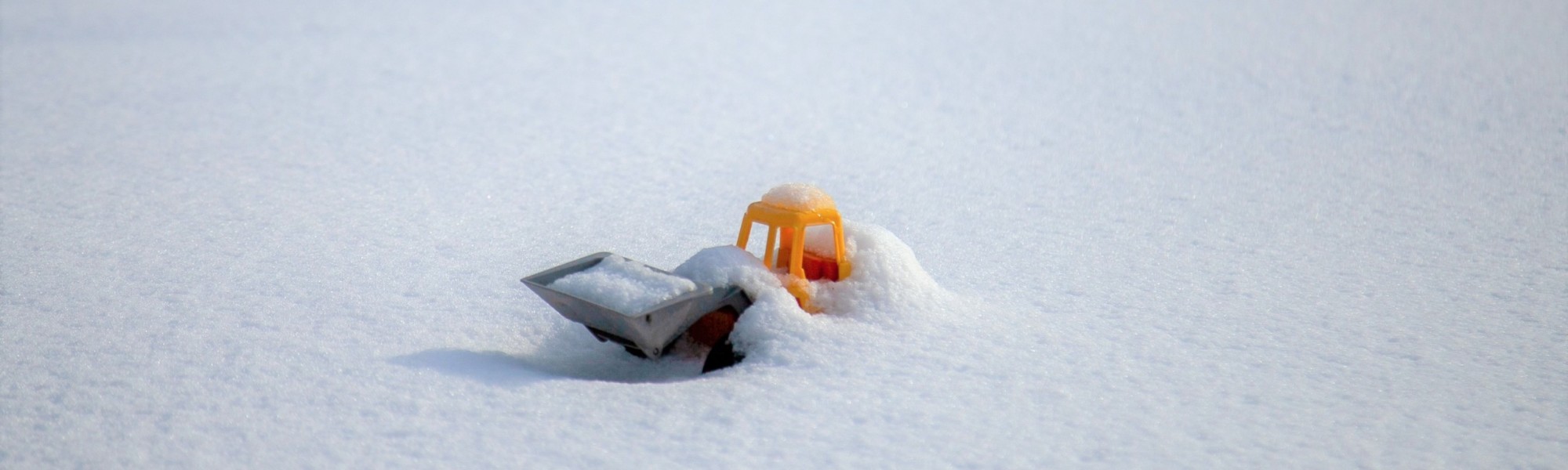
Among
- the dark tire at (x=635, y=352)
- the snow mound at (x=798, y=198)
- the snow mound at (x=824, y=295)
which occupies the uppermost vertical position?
the snow mound at (x=798, y=198)

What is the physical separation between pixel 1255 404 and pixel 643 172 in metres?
3.02

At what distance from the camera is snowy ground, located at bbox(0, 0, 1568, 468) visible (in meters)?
2.41

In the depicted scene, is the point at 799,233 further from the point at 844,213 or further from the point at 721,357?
the point at 844,213

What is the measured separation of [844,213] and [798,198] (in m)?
1.73

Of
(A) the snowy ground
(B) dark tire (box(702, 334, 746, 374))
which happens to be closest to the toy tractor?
(B) dark tire (box(702, 334, 746, 374))

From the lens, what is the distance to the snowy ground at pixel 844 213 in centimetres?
241

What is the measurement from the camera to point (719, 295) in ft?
8.95

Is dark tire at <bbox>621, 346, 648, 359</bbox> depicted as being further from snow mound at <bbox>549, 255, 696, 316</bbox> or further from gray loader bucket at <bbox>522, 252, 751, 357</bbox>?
snow mound at <bbox>549, 255, 696, 316</bbox>

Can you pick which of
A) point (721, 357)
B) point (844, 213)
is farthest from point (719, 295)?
point (844, 213)

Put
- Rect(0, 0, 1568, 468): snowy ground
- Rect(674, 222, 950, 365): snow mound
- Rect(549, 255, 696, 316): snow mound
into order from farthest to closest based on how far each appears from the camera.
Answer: Rect(674, 222, 950, 365): snow mound < Rect(549, 255, 696, 316): snow mound < Rect(0, 0, 1568, 468): snowy ground

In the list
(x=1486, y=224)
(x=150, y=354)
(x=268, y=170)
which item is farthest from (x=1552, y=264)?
(x=268, y=170)

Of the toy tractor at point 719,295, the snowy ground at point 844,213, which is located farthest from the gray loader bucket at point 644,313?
the snowy ground at point 844,213

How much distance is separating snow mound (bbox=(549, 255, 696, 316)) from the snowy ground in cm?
19

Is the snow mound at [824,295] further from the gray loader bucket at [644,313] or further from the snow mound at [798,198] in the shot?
the snow mound at [798,198]
